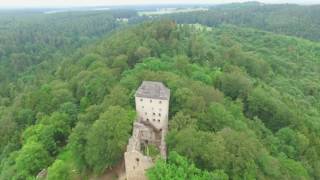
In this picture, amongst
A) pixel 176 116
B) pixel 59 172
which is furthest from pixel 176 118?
pixel 59 172

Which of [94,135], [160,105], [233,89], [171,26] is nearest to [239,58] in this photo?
[171,26]

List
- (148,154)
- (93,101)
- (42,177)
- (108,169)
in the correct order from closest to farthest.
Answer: (148,154) < (108,169) < (42,177) < (93,101)

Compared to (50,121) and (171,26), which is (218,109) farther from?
(171,26)

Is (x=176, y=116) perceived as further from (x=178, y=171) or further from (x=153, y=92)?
(x=178, y=171)

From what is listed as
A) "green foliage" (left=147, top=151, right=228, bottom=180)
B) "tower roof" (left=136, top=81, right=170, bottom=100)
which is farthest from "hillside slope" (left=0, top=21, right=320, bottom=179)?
"tower roof" (left=136, top=81, right=170, bottom=100)

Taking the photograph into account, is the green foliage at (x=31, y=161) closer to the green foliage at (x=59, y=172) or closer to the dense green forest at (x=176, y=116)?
the dense green forest at (x=176, y=116)

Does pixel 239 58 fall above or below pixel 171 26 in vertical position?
below

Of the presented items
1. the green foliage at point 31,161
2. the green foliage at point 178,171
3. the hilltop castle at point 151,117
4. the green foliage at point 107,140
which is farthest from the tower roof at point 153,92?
the green foliage at point 31,161
